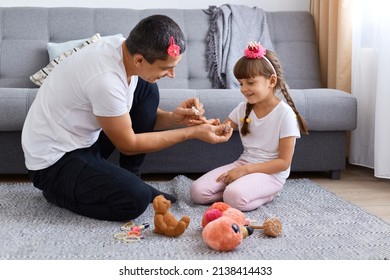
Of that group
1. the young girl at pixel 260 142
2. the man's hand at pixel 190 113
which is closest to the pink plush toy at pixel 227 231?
the young girl at pixel 260 142

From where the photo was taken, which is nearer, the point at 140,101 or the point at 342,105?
the point at 140,101

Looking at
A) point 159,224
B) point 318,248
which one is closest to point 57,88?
point 159,224

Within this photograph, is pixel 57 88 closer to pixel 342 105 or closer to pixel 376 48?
pixel 342 105

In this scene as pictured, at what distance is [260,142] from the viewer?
7.14ft

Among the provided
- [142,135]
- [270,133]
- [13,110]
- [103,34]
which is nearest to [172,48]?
[142,135]

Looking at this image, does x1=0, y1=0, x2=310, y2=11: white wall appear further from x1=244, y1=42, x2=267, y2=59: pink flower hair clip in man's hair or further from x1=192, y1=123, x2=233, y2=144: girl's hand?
x1=192, y1=123, x2=233, y2=144: girl's hand

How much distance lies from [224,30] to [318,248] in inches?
69.3

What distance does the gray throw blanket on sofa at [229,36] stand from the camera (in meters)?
3.04

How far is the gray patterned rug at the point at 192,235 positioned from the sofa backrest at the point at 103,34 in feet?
3.39

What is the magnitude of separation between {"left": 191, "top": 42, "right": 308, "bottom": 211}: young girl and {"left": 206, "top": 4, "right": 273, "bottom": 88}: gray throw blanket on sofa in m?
0.82

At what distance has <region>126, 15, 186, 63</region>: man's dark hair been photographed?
1.67 m

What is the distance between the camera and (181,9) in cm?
326

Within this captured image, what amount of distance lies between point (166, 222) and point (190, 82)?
59.9 inches

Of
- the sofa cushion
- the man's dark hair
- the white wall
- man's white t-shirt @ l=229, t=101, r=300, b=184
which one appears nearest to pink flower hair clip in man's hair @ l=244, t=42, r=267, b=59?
man's white t-shirt @ l=229, t=101, r=300, b=184
